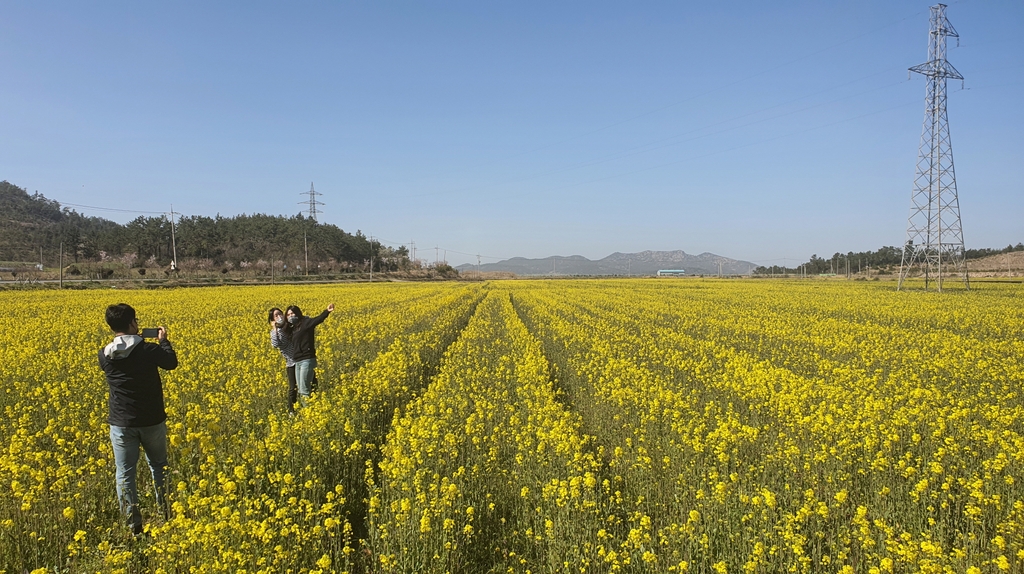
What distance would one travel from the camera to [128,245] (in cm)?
8656

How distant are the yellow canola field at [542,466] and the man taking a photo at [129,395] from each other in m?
0.33

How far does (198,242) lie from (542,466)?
319 feet

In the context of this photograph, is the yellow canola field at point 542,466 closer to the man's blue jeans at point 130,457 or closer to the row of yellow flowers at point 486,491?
the row of yellow flowers at point 486,491

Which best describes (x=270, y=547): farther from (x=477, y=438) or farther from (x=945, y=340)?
(x=945, y=340)

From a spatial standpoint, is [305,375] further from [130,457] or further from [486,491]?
[486,491]

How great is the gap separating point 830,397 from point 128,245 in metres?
102

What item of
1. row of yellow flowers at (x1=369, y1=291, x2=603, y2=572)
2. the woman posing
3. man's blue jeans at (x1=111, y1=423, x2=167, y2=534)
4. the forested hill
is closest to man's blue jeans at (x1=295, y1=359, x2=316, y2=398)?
the woman posing

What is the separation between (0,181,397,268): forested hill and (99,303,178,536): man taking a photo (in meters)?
88.0

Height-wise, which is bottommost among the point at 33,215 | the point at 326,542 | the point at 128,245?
the point at 326,542

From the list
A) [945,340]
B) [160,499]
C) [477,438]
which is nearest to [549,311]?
[945,340]

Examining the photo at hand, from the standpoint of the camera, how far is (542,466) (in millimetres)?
5914

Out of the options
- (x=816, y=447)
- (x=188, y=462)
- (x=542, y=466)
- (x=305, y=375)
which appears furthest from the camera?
(x=305, y=375)

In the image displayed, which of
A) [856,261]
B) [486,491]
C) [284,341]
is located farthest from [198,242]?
[856,261]

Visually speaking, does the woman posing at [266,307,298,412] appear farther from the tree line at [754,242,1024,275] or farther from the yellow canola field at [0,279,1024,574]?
the tree line at [754,242,1024,275]
